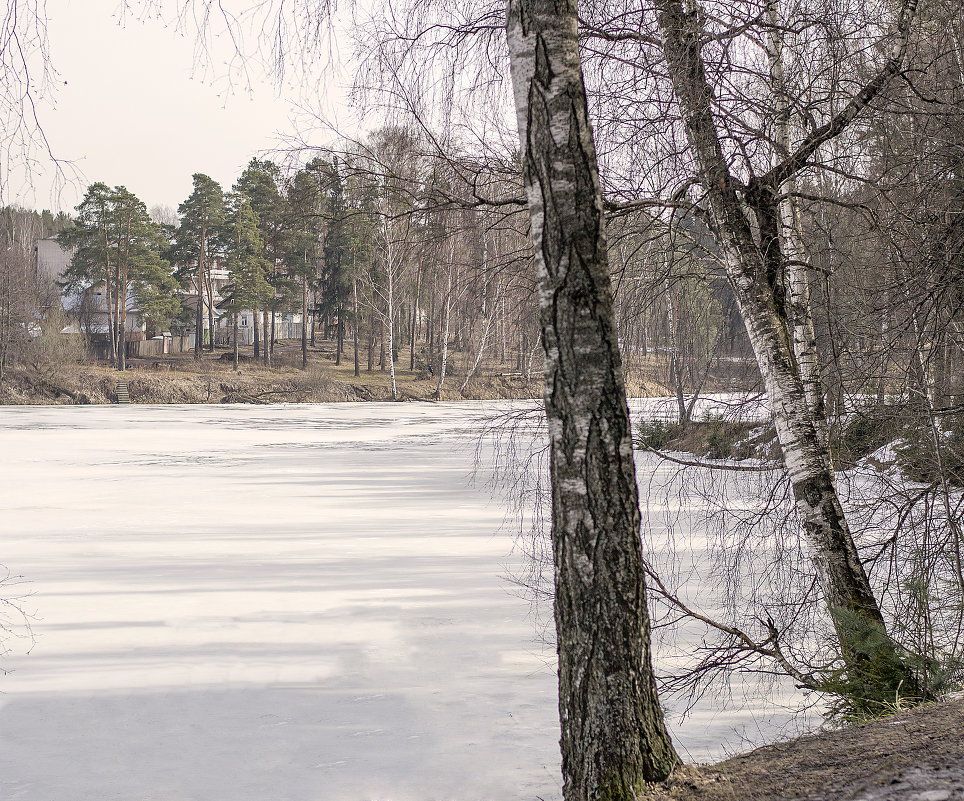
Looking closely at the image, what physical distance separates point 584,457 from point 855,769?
1.32 metres

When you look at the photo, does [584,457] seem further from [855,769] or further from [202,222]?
[202,222]

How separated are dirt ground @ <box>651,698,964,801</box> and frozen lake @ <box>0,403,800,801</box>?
139 cm

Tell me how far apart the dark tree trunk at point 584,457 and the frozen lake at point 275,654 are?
1.46m

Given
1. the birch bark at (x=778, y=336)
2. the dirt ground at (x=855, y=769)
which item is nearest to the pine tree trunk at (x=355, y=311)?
the birch bark at (x=778, y=336)

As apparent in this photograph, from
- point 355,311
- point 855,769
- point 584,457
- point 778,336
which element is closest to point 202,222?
point 355,311

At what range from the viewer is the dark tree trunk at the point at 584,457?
3018 mm

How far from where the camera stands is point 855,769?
9.41 ft

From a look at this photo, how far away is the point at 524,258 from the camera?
5082 millimetres

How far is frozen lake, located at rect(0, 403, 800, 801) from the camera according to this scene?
4.56 m

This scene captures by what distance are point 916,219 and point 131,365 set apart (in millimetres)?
43624

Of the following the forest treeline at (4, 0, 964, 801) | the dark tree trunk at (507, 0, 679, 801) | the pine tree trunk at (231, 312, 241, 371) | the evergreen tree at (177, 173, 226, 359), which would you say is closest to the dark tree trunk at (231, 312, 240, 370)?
the pine tree trunk at (231, 312, 241, 371)

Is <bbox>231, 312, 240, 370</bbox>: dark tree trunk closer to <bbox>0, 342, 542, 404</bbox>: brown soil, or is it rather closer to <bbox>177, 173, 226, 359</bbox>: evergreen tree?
<bbox>0, 342, 542, 404</bbox>: brown soil

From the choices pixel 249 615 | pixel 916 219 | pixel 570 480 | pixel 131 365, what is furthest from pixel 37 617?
pixel 131 365

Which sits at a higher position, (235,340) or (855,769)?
(235,340)
